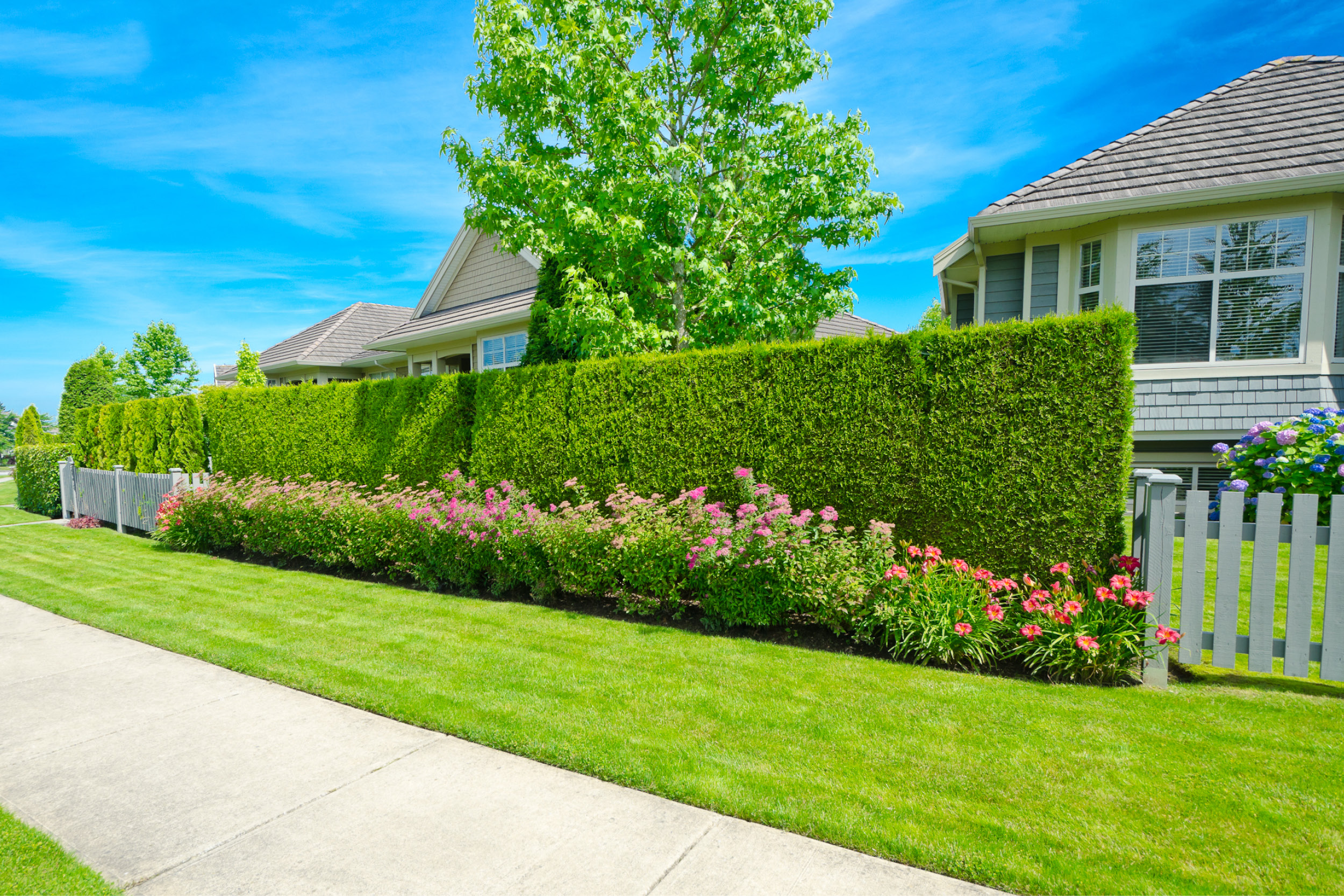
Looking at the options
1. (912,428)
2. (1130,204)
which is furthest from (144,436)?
(1130,204)

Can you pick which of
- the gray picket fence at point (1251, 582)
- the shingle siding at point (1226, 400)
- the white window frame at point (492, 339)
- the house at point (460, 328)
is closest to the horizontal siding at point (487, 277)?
the house at point (460, 328)

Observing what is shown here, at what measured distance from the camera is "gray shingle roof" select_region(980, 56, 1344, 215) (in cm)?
884

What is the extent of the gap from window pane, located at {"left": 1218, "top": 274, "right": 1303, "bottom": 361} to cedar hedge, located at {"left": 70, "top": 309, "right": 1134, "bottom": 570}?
6237 mm

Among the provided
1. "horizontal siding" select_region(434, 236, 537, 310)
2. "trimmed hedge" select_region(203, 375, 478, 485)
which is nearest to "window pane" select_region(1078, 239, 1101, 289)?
"trimmed hedge" select_region(203, 375, 478, 485)

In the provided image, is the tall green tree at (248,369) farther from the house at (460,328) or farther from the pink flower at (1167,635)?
the pink flower at (1167,635)

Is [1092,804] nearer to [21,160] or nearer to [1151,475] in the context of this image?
[1151,475]

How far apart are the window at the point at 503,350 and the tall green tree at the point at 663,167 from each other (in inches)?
298

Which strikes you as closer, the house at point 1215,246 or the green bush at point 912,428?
the green bush at point 912,428

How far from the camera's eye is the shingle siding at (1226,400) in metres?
8.76

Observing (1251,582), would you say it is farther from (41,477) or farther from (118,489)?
(41,477)

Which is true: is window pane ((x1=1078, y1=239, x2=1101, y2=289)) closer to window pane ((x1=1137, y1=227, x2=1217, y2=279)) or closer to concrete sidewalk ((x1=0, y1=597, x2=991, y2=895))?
window pane ((x1=1137, y1=227, x2=1217, y2=279))

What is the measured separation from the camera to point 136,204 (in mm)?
21766

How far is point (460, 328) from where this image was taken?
16656 mm

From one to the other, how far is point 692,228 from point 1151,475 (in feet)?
20.8
